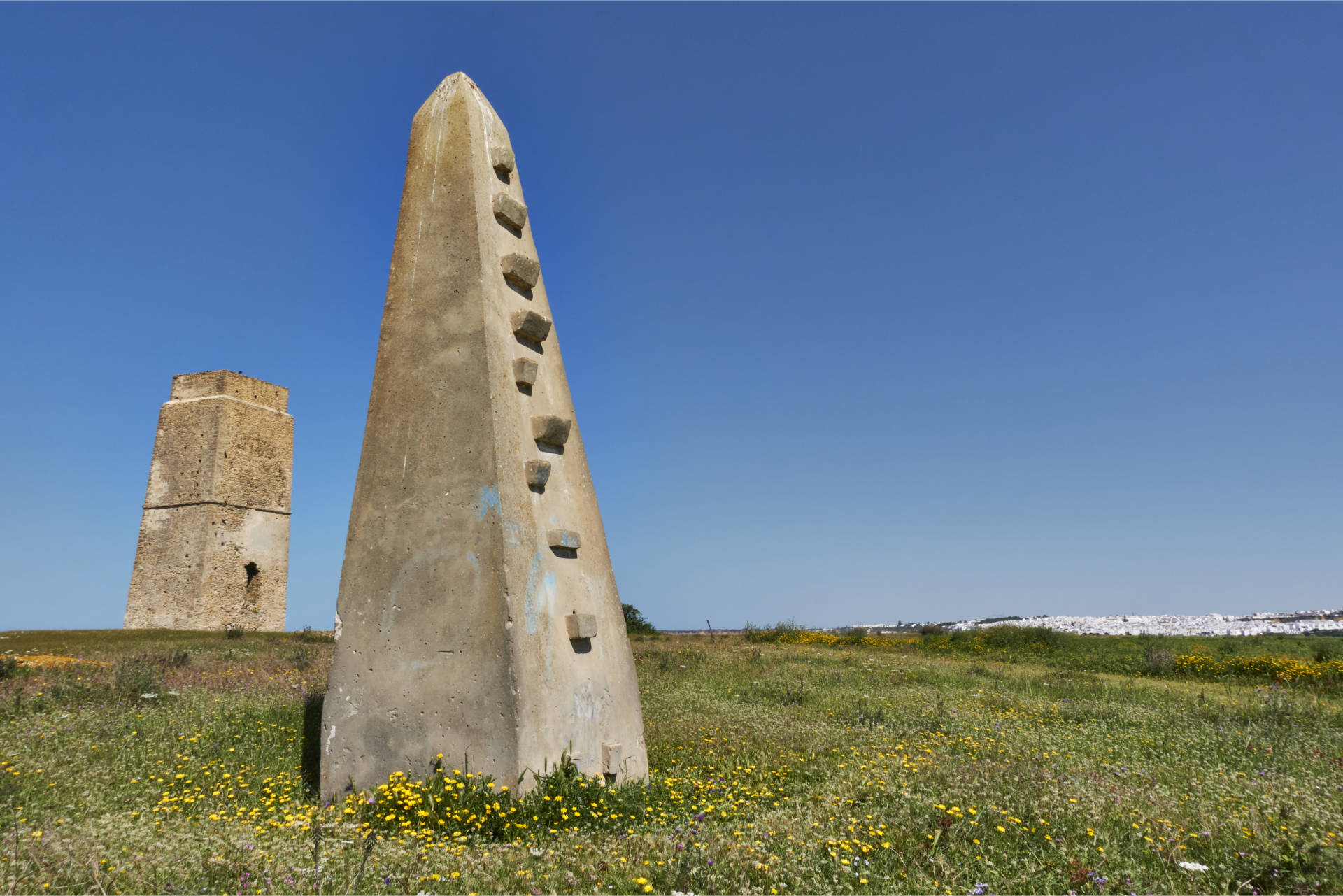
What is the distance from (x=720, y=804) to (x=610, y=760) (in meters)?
1.11

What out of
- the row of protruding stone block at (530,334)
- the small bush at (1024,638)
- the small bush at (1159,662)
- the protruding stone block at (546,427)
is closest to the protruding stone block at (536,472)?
the row of protruding stone block at (530,334)

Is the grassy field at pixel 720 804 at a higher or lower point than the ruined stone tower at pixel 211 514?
lower

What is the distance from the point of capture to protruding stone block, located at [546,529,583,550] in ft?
21.6

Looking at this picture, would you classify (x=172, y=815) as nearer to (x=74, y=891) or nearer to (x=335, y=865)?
(x=74, y=891)

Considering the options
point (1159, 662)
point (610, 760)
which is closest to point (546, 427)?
point (610, 760)

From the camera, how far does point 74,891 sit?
394 cm

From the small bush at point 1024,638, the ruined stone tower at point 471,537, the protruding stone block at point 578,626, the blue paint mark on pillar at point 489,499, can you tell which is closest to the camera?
the ruined stone tower at point 471,537

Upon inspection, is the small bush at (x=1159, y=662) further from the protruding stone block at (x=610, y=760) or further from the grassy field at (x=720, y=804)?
the protruding stone block at (x=610, y=760)

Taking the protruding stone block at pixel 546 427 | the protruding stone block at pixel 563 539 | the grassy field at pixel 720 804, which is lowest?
the grassy field at pixel 720 804

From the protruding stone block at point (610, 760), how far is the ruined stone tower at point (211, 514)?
29.1 m

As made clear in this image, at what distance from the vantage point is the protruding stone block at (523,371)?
22.3 feet

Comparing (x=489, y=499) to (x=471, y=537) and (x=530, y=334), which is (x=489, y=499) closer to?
(x=471, y=537)

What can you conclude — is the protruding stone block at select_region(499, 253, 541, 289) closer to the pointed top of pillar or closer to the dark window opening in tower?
the pointed top of pillar

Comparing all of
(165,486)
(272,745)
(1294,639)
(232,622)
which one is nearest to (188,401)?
(165,486)
